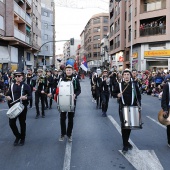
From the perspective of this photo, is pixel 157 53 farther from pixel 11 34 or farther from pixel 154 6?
pixel 11 34

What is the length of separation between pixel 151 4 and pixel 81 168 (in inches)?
1200

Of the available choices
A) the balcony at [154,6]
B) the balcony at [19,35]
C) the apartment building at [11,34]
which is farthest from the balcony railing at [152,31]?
the apartment building at [11,34]

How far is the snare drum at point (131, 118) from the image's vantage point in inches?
213

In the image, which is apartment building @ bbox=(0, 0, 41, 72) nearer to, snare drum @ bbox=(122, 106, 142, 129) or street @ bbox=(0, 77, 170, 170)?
street @ bbox=(0, 77, 170, 170)

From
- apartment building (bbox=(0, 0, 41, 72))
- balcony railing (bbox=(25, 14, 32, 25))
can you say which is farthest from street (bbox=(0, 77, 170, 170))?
balcony railing (bbox=(25, 14, 32, 25))

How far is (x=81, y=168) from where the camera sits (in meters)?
4.68

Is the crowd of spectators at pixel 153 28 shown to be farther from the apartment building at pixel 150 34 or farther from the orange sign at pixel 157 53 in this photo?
the orange sign at pixel 157 53

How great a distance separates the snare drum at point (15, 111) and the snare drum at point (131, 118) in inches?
93.0

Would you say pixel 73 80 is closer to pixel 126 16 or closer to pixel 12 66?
pixel 12 66

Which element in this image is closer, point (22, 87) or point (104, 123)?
point (22, 87)

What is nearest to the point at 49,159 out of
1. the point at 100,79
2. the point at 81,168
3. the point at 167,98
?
the point at 81,168

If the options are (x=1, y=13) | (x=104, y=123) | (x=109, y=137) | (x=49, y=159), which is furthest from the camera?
(x=1, y=13)

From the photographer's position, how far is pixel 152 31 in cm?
3131

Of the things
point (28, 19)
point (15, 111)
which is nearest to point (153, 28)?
point (28, 19)
